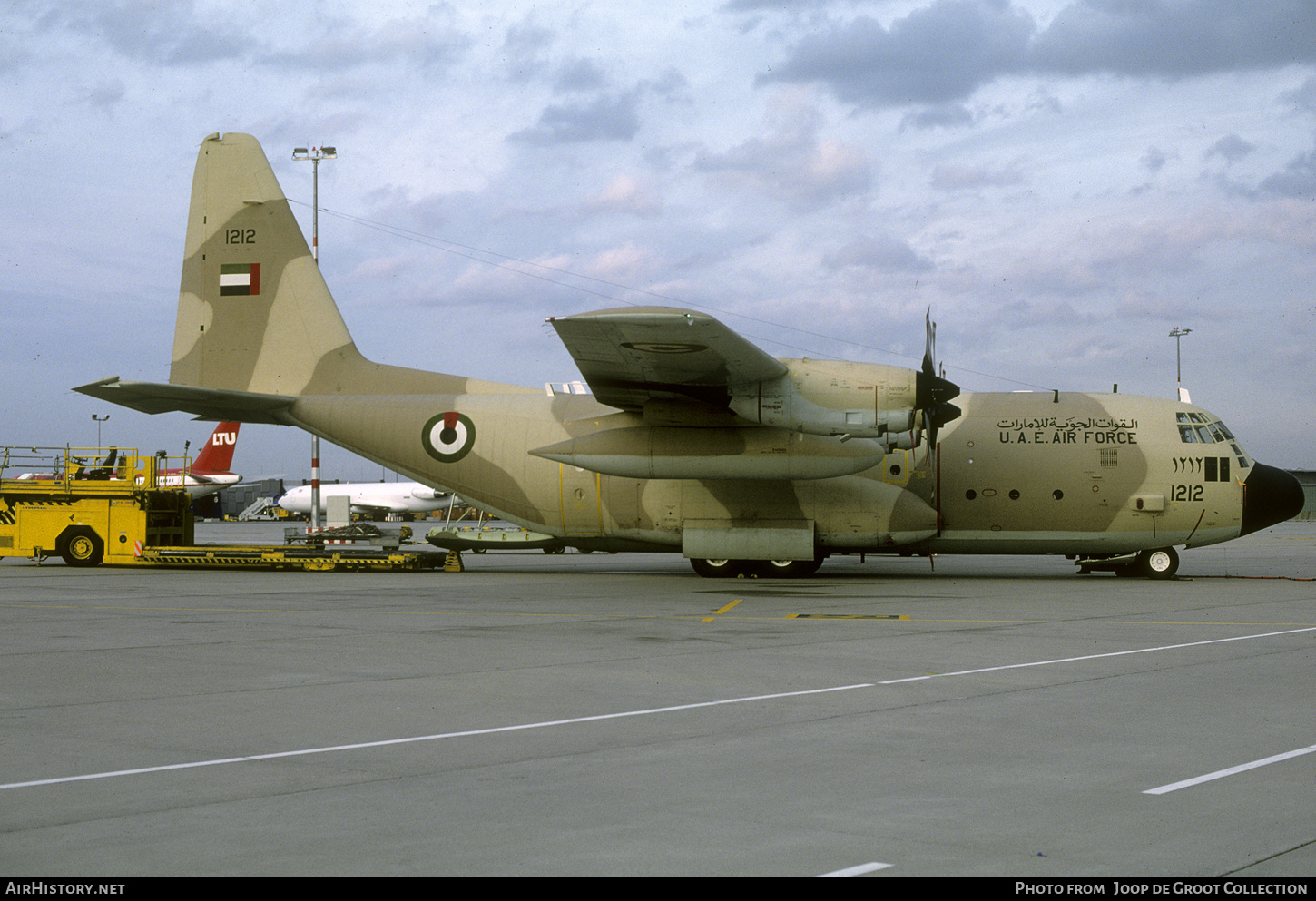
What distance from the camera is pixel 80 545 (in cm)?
2683

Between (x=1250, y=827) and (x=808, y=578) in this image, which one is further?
(x=808, y=578)

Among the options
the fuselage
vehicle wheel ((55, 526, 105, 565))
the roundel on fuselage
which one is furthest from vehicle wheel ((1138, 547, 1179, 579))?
vehicle wheel ((55, 526, 105, 565))

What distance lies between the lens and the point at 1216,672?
32.9 feet

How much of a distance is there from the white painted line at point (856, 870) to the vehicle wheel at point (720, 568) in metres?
18.8

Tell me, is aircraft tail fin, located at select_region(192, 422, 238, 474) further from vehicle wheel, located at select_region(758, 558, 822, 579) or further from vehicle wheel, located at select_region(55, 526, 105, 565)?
vehicle wheel, located at select_region(758, 558, 822, 579)

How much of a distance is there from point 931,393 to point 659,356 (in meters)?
5.44

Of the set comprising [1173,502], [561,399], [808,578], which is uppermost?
[561,399]

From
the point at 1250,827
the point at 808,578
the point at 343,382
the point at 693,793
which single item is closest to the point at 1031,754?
the point at 1250,827

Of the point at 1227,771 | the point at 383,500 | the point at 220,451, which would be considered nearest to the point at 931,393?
the point at 1227,771

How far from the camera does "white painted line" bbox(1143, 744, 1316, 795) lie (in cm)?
582

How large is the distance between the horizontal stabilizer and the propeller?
13.8 meters

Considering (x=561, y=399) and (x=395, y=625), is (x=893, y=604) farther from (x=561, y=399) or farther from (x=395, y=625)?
(x=561, y=399)

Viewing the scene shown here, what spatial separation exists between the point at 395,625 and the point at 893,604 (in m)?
7.75

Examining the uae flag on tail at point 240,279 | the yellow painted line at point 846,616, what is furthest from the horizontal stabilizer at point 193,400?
the yellow painted line at point 846,616
